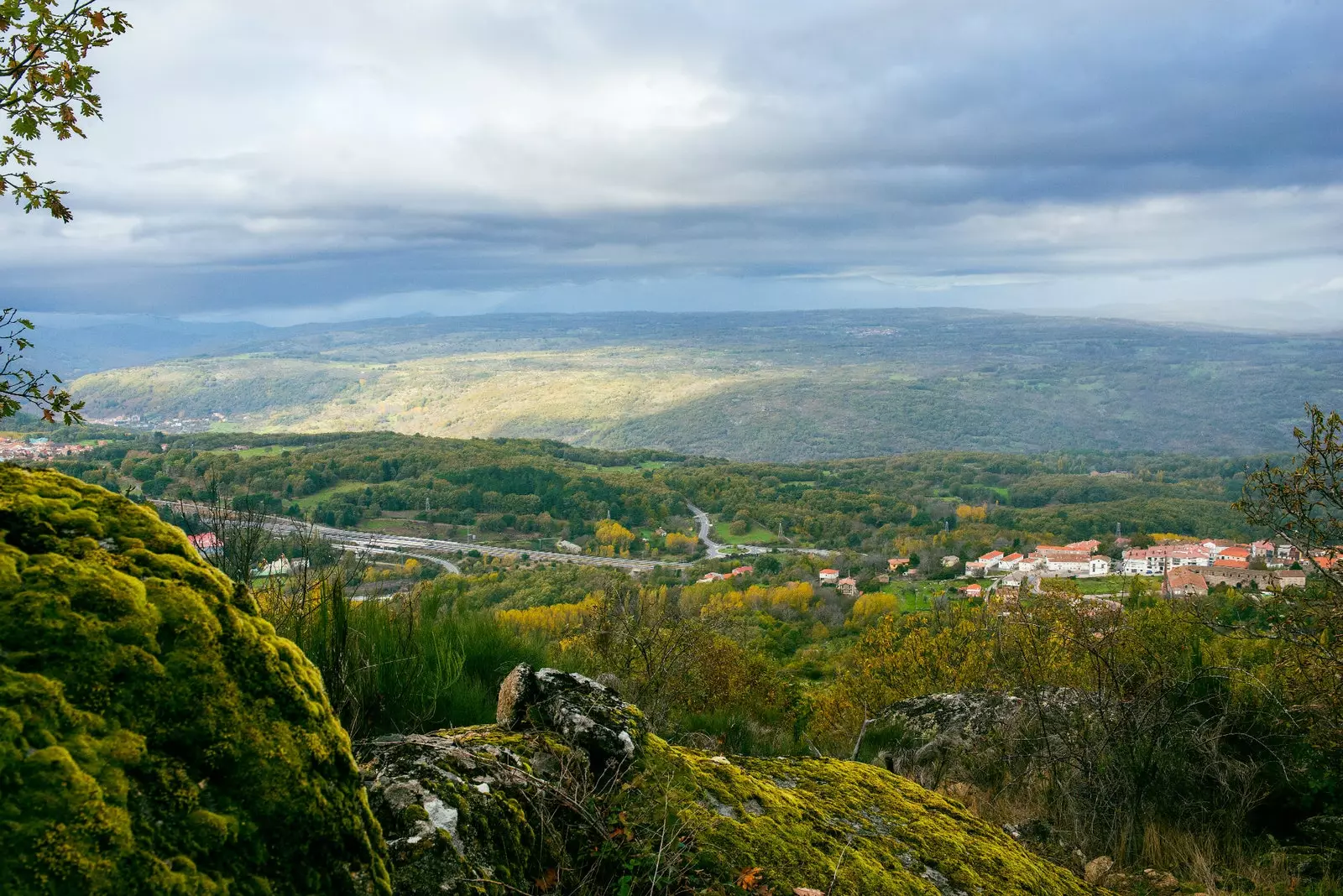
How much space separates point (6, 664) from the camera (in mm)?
1586

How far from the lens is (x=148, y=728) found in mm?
1689

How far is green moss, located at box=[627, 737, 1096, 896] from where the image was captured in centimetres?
299

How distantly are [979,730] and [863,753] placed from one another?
1064 millimetres

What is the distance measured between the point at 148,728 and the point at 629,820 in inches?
68.9

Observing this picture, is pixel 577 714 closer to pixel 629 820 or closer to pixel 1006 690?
pixel 629 820

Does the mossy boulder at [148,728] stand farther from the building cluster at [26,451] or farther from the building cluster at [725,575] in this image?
the building cluster at [725,575]

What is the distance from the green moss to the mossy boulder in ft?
4.67

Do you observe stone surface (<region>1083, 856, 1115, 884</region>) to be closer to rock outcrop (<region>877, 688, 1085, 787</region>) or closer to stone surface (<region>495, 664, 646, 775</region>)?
rock outcrop (<region>877, 688, 1085, 787</region>)

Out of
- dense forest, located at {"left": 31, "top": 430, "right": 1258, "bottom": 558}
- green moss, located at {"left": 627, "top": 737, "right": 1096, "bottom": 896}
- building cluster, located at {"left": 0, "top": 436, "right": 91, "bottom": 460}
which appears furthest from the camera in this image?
dense forest, located at {"left": 31, "top": 430, "right": 1258, "bottom": 558}

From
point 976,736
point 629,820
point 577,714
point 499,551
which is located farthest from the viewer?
point 499,551

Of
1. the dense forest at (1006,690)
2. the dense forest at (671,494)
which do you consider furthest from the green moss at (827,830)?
the dense forest at (671,494)

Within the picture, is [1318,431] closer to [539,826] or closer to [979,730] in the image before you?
[979,730]

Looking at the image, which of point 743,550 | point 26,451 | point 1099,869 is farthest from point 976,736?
point 743,550

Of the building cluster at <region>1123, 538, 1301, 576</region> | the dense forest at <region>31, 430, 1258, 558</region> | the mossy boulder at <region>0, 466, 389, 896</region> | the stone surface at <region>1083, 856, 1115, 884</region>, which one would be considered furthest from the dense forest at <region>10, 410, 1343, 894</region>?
the dense forest at <region>31, 430, 1258, 558</region>
